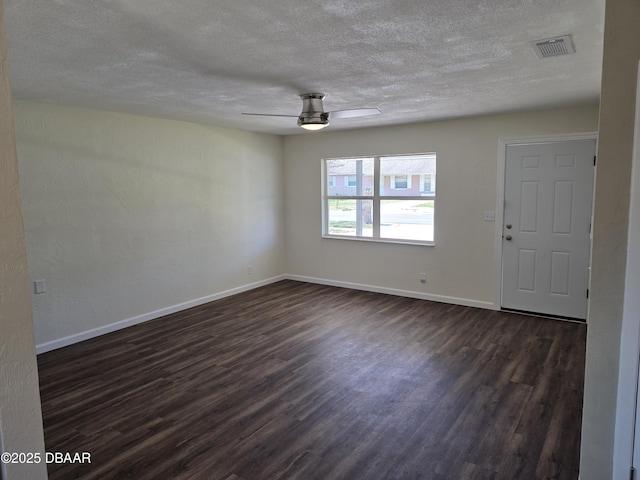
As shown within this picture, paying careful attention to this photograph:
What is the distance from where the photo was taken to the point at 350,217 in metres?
6.48

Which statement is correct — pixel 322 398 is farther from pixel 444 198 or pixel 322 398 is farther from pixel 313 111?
pixel 444 198

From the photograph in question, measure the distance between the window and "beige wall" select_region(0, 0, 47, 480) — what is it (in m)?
5.05

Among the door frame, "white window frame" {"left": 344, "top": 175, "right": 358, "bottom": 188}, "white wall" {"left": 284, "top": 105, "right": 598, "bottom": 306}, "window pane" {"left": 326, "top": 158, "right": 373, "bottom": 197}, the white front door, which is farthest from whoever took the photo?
"white window frame" {"left": 344, "top": 175, "right": 358, "bottom": 188}

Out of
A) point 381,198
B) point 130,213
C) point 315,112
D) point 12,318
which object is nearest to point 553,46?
point 315,112

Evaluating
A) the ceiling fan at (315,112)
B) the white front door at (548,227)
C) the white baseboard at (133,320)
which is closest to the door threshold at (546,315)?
the white front door at (548,227)

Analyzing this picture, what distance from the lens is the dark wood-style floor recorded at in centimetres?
239

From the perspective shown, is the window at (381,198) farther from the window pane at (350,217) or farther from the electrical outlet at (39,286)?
the electrical outlet at (39,286)

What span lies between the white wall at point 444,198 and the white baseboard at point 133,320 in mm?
1473

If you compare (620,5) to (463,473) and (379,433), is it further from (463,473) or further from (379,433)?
(379,433)

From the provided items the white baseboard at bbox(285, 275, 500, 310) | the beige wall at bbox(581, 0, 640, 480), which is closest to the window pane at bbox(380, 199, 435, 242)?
the white baseboard at bbox(285, 275, 500, 310)

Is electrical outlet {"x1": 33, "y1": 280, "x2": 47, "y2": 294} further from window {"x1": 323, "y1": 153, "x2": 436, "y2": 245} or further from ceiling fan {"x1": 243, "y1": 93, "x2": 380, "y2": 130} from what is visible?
window {"x1": 323, "y1": 153, "x2": 436, "y2": 245}

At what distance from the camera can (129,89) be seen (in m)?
3.42

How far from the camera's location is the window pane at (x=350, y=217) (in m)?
6.29

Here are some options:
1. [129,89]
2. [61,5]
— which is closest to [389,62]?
[61,5]
